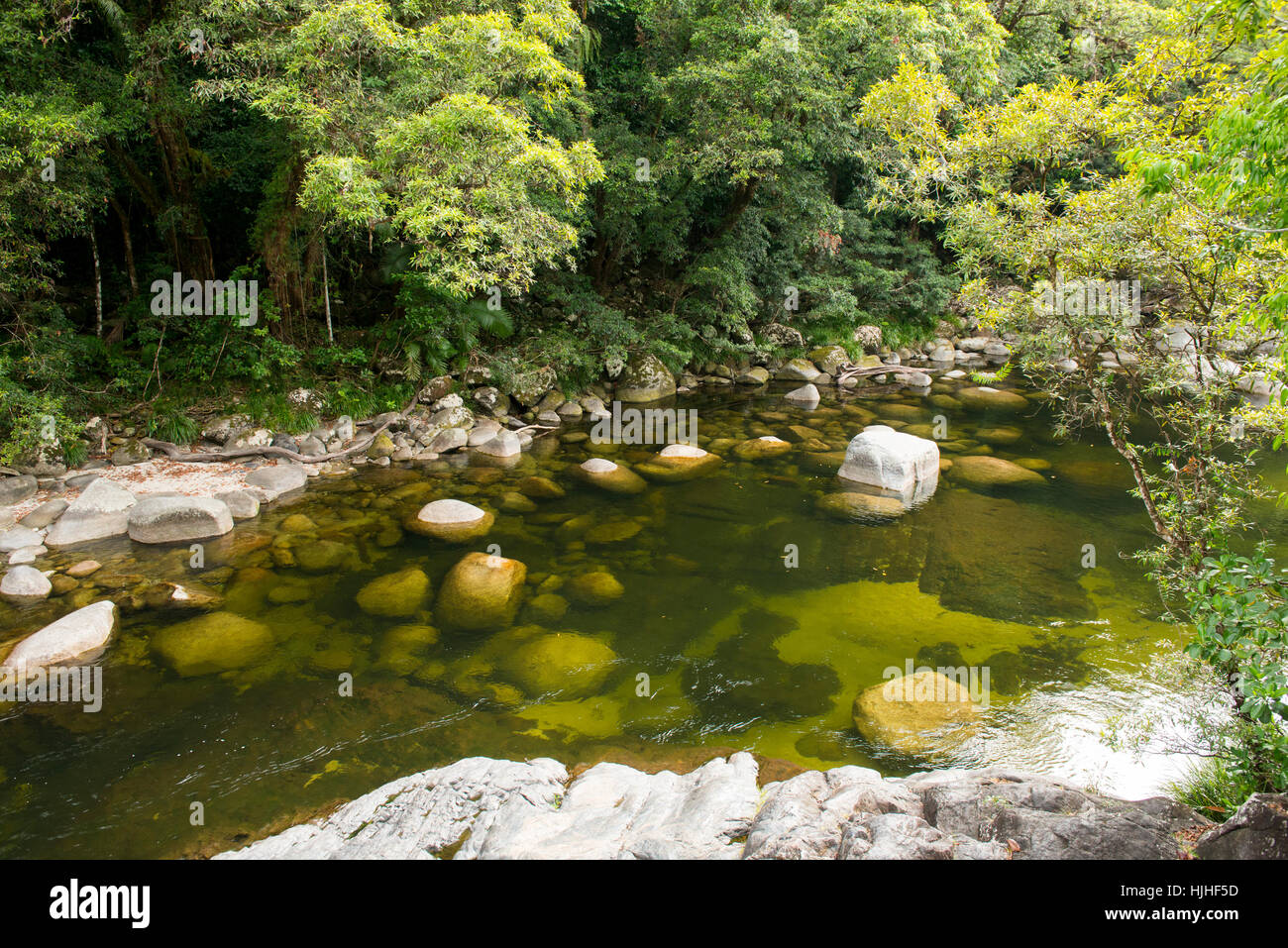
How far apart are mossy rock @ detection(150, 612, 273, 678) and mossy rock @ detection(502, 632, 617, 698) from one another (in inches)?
97.7

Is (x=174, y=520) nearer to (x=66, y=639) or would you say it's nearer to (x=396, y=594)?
(x=66, y=639)

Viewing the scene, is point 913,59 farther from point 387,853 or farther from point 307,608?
point 387,853

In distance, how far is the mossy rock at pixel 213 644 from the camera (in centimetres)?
640

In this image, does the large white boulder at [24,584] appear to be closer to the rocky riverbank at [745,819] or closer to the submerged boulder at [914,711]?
the rocky riverbank at [745,819]

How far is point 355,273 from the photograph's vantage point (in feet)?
51.7

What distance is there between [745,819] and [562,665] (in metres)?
3.14

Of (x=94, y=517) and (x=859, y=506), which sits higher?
(x=94, y=517)

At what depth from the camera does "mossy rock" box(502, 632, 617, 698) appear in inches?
249

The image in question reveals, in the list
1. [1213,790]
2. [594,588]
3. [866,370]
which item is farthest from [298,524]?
[866,370]

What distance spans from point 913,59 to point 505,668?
579 inches

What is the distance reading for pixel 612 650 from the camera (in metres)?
6.93

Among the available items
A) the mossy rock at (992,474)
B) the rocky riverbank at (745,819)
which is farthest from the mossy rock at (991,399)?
the rocky riverbank at (745,819)

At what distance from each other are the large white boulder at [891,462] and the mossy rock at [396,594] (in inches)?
284
